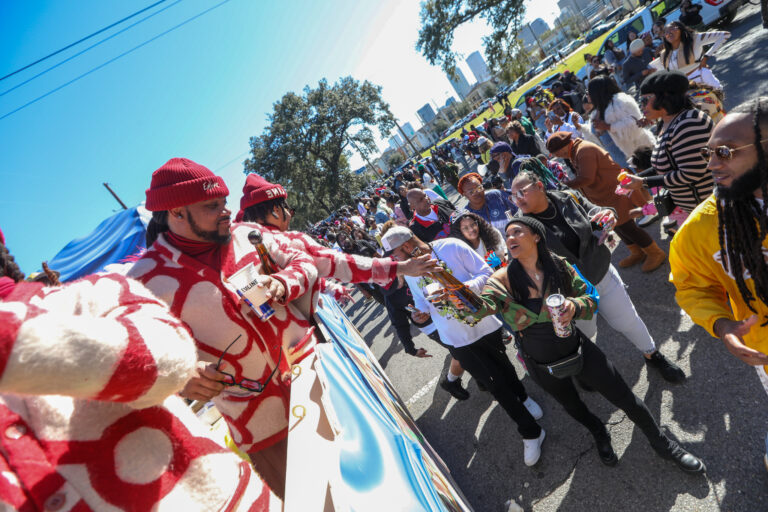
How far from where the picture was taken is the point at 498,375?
3.21 m

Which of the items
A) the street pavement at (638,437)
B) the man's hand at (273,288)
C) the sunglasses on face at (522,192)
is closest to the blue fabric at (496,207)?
the sunglasses on face at (522,192)

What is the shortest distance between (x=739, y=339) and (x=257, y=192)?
3.26m

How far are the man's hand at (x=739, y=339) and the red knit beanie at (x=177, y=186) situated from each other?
2.51 m

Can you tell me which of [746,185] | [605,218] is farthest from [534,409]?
[746,185]

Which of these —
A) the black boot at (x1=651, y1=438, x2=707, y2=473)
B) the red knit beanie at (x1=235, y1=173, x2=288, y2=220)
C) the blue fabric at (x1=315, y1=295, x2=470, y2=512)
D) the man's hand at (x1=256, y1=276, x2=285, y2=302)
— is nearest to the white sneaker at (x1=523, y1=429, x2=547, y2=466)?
the black boot at (x1=651, y1=438, x2=707, y2=473)

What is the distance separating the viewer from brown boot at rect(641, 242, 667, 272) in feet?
14.3

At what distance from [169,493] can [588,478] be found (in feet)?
9.49

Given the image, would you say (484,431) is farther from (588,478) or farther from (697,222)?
(697,222)

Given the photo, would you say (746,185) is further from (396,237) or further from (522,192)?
(396,237)

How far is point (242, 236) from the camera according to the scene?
2098 millimetres

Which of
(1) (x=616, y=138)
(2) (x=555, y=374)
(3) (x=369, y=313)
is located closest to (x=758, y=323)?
(2) (x=555, y=374)

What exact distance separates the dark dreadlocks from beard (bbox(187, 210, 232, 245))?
7.83 ft

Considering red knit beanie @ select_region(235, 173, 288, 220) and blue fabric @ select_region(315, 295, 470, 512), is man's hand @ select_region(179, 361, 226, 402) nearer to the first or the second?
blue fabric @ select_region(315, 295, 470, 512)

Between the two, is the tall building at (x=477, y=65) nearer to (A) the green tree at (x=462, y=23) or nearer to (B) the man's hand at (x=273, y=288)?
(A) the green tree at (x=462, y=23)
